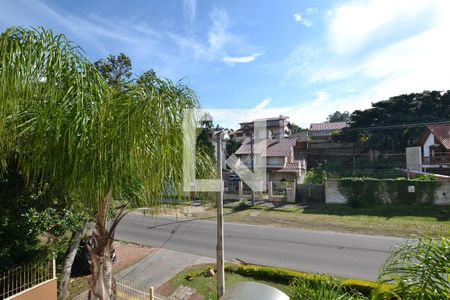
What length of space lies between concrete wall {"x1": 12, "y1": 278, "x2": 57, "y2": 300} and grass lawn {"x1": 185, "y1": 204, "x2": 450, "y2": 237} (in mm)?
10500

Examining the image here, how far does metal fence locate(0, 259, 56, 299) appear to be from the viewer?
206 inches

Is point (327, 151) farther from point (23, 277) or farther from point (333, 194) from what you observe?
point (23, 277)

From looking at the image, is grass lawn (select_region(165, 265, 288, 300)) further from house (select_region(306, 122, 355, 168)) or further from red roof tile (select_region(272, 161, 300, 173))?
house (select_region(306, 122, 355, 168))

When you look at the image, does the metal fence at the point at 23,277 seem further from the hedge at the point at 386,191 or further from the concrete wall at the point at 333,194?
the hedge at the point at 386,191

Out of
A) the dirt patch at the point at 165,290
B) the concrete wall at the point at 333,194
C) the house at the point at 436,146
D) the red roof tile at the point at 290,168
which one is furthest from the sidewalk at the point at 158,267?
the house at the point at 436,146

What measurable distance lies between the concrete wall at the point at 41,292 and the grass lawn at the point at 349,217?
10.5m


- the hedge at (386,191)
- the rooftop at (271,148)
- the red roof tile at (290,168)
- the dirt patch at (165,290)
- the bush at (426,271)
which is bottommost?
the dirt patch at (165,290)

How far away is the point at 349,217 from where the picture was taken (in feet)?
49.0

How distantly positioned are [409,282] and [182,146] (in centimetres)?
251

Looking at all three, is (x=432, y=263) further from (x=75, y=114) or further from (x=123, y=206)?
(x=123, y=206)

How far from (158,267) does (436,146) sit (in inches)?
1030

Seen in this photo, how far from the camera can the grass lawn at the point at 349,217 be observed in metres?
12.8

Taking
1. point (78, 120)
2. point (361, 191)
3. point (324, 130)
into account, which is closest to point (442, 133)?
point (361, 191)

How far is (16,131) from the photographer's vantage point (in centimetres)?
287
